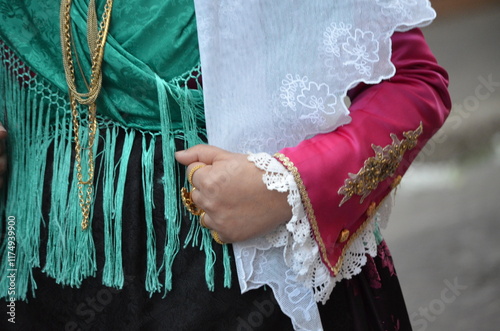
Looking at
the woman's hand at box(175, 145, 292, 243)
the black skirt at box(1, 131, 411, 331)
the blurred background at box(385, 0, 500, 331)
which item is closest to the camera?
the woman's hand at box(175, 145, 292, 243)

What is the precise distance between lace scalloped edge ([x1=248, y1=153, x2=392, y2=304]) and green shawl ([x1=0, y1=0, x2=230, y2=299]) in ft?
0.36

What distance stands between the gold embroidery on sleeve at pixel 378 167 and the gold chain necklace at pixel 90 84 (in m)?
0.39

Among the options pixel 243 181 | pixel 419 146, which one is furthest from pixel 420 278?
pixel 243 181

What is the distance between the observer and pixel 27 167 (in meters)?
0.92

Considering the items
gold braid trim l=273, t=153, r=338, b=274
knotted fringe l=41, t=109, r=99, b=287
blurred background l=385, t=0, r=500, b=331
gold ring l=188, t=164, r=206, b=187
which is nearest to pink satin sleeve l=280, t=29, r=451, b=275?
gold braid trim l=273, t=153, r=338, b=274

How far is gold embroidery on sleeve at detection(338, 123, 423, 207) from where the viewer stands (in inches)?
31.0

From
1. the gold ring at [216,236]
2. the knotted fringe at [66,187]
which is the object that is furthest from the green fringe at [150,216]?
the gold ring at [216,236]

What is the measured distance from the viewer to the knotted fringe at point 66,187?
853 mm

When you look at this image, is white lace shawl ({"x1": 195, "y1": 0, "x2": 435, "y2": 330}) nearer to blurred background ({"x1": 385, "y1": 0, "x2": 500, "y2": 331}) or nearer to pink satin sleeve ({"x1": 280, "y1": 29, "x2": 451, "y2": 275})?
pink satin sleeve ({"x1": 280, "y1": 29, "x2": 451, "y2": 275})

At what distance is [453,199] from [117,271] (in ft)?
9.96

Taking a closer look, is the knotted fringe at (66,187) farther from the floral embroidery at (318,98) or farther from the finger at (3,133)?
the floral embroidery at (318,98)

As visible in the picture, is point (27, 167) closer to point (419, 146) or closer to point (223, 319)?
point (223, 319)

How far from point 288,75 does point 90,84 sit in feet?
1.01

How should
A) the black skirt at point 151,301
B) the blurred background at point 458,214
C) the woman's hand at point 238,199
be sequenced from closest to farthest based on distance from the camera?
the woman's hand at point 238,199, the black skirt at point 151,301, the blurred background at point 458,214
